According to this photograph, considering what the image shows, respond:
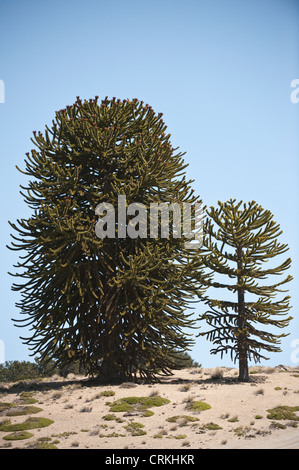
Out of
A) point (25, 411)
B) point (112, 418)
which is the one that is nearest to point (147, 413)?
point (112, 418)

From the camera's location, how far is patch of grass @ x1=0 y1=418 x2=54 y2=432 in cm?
1570

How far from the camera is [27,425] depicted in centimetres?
1588

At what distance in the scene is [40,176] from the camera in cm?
2153

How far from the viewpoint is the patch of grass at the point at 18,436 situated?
14648mm

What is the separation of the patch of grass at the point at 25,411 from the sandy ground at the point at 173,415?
209 mm

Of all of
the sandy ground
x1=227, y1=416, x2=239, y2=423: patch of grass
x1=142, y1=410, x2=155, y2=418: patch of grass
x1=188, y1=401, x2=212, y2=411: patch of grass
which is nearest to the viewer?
the sandy ground

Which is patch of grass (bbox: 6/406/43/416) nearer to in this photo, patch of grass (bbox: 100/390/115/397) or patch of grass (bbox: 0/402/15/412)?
patch of grass (bbox: 0/402/15/412)

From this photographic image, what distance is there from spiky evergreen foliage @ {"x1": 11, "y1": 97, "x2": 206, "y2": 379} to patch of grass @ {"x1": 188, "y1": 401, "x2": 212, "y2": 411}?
12.2 ft

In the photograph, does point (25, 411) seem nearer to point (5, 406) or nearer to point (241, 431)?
point (5, 406)

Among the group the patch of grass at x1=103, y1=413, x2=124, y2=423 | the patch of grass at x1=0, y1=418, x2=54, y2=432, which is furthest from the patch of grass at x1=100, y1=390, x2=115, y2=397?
the patch of grass at x1=0, y1=418, x2=54, y2=432

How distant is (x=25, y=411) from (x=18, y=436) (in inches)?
112

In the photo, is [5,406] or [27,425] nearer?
[27,425]

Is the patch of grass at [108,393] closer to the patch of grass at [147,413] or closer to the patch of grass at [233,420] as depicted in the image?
the patch of grass at [147,413]
